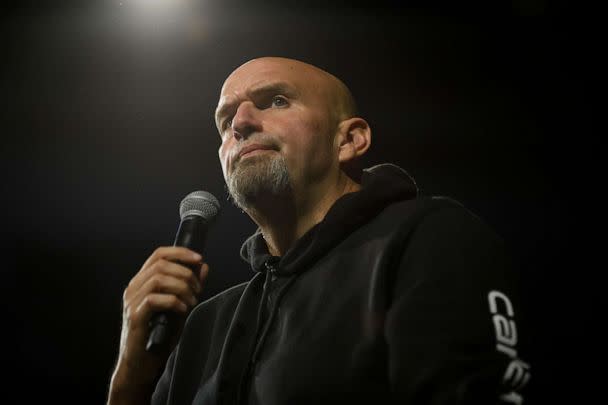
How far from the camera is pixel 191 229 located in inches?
58.3

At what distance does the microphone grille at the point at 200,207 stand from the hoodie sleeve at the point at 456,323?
0.58 m

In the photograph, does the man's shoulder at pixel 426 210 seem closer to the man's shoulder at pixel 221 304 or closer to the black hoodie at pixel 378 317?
the black hoodie at pixel 378 317

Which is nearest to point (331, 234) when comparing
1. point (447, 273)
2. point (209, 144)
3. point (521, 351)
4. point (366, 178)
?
point (366, 178)

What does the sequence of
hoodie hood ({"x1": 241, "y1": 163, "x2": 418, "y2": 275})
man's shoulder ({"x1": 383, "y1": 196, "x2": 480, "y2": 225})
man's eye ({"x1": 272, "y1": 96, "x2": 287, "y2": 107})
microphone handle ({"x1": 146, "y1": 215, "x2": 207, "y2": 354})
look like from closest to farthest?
microphone handle ({"x1": 146, "y1": 215, "x2": 207, "y2": 354})
man's shoulder ({"x1": 383, "y1": 196, "x2": 480, "y2": 225})
hoodie hood ({"x1": 241, "y1": 163, "x2": 418, "y2": 275})
man's eye ({"x1": 272, "y1": 96, "x2": 287, "y2": 107})

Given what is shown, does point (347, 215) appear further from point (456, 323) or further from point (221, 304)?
point (221, 304)

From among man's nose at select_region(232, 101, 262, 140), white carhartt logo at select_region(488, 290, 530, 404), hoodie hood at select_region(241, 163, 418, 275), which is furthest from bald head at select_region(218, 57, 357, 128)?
white carhartt logo at select_region(488, 290, 530, 404)

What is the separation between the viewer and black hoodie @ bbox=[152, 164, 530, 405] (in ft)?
3.35

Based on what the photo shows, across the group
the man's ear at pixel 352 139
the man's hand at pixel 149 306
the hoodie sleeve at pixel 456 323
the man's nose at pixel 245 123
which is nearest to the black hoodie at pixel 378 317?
the hoodie sleeve at pixel 456 323

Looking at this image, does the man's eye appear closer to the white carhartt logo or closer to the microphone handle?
the microphone handle

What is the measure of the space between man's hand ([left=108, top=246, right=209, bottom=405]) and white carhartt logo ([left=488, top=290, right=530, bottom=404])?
0.68 m

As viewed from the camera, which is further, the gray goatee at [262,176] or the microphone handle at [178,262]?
the gray goatee at [262,176]

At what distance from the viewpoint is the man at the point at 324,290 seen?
105 centimetres

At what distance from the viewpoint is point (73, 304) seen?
8.64 ft

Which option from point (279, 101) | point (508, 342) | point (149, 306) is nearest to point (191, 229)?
point (149, 306)
